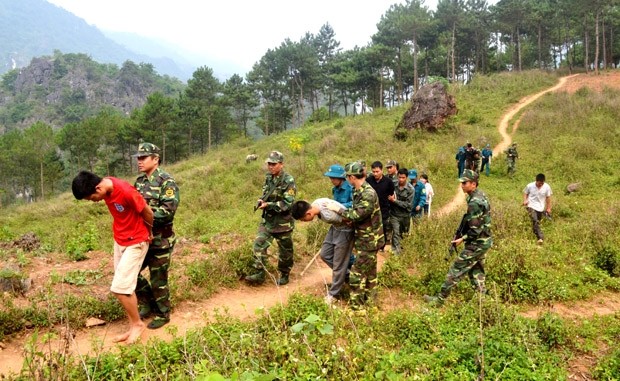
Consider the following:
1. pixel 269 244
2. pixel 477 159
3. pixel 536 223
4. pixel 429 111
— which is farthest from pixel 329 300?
pixel 429 111

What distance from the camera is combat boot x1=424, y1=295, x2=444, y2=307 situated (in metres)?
4.61

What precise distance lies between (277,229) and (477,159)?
9.85 metres

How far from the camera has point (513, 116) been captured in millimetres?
21500

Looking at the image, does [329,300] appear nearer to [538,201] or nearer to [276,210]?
[276,210]

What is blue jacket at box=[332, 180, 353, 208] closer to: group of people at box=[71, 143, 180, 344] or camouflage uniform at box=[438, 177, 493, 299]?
camouflage uniform at box=[438, 177, 493, 299]

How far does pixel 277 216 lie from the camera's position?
5375 millimetres

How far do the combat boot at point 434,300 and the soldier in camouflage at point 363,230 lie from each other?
0.74m

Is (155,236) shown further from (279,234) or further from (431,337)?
(431,337)

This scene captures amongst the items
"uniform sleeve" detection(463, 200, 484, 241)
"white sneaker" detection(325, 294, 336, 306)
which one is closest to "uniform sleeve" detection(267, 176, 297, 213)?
"white sneaker" detection(325, 294, 336, 306)

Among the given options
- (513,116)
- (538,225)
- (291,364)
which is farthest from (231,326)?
(513,116)

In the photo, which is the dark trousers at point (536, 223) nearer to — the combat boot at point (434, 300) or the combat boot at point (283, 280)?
the combat boot at point (434, 300)

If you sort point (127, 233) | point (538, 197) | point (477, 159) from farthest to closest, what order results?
point (477, 159)
point (538, 197)
point (127, 233)

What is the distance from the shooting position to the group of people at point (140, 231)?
11.9 feet

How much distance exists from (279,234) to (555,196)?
962 cm
